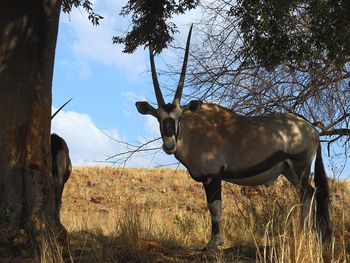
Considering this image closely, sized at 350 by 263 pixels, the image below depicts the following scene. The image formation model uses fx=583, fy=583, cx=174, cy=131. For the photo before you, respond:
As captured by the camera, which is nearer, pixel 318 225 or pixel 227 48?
pixel 318 225

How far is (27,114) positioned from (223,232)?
3714mm

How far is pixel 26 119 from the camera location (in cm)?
738

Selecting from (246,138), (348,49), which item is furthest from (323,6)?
(246,138)

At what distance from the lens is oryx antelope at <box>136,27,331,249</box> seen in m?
8.18

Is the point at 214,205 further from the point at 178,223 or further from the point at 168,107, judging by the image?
the point at 178,223

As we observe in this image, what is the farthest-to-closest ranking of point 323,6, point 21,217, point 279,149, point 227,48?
point 227,48 → point 279,149 → point 323,6 → point 21,217

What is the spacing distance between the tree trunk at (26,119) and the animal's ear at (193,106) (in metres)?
2.02

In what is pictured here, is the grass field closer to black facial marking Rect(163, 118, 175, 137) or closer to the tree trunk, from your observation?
the tree trunk

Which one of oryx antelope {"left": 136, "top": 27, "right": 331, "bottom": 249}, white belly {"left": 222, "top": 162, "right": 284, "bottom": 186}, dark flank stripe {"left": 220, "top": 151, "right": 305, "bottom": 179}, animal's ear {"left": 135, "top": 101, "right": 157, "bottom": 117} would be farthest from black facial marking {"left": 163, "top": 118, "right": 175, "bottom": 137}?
white belly {"left": 222, "top": 162, "right": 284, "bottom": 186}

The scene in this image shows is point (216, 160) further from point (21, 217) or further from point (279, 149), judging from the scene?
point (21, 217)

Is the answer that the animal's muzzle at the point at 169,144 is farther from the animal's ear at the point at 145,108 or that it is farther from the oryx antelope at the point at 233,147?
the animal's ear at the point at 145,108

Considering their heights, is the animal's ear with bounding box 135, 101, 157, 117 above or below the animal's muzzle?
above

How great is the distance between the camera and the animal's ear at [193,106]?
852 centimetres

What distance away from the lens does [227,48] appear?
11.4 metres
